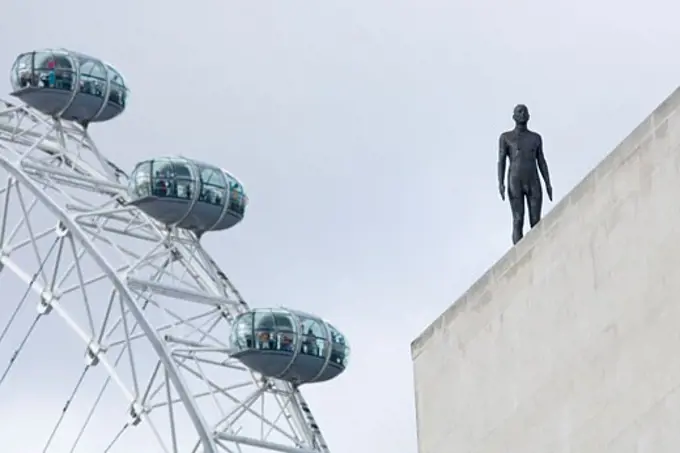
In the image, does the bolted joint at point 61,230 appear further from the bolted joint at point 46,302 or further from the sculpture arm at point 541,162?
the sculpture arm at point 541,162

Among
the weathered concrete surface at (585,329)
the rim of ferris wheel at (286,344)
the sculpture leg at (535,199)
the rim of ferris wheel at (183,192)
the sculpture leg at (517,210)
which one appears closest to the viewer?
the weathered concrete surface at (585,329)

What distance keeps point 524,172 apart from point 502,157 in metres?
0.26

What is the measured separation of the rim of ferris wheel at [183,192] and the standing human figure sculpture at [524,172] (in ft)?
126

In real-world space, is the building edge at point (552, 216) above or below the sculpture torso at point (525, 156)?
below

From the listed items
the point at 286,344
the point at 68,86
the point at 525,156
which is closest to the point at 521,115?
the point at 525,156

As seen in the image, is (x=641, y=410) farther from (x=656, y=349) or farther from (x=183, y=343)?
(x=183, y=343)

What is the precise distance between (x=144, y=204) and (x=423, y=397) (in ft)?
128

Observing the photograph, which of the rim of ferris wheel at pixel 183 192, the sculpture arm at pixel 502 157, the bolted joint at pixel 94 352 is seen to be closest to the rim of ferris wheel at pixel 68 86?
the rim of ferris wheel at pixel 183 192

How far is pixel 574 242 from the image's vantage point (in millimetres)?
17172

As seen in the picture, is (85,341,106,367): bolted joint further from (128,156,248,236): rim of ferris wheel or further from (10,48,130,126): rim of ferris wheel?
(10,48,130,126): rim of ferris wheel

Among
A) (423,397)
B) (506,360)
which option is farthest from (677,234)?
(423,397)

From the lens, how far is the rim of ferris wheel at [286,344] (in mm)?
55625

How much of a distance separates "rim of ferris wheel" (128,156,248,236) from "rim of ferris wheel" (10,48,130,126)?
2.90 m

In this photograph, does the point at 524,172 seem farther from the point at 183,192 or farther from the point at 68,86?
the point at 68,86
